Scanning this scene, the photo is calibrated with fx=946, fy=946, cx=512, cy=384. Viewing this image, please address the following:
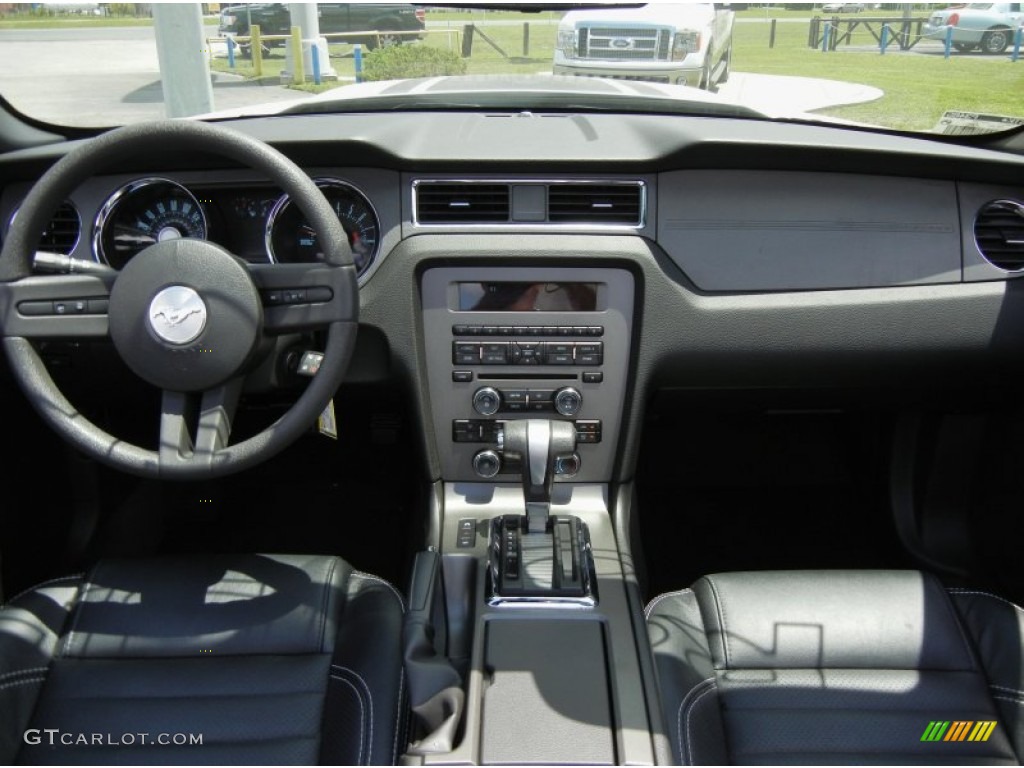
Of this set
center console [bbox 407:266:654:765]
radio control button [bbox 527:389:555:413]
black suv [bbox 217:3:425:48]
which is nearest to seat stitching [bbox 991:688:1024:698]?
center console [bbox 407:266:654:765]

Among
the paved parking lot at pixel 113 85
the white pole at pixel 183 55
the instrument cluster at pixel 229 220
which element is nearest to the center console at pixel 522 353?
the instrument cluster at pixel 229 220

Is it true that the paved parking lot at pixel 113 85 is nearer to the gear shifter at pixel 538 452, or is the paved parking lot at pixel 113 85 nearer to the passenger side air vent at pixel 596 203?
the passenger side air vent at pixel 596 203

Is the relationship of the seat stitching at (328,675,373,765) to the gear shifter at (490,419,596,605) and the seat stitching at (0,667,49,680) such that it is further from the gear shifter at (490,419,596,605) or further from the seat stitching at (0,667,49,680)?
the seat stitching at (0,667,49,680)

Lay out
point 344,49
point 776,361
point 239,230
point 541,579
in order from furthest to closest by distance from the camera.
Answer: point 344,49, point 776,361, point 239,230, point 541,579

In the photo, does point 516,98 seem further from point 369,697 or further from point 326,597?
point 369,697

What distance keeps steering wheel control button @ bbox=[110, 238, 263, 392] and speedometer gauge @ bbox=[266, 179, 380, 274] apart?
41 cm

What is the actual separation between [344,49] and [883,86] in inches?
57.2

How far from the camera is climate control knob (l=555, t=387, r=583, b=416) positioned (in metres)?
2.33

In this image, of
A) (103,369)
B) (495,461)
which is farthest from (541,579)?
(103,369)

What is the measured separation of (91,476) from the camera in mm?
2877

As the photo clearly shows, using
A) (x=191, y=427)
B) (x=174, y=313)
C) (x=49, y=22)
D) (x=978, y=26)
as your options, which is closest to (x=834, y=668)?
(x=191, y=427)

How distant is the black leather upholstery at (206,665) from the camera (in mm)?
1746

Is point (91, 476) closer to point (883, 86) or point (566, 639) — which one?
point (566, 639)

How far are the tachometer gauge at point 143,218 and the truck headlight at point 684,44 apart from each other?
4.50 ft
